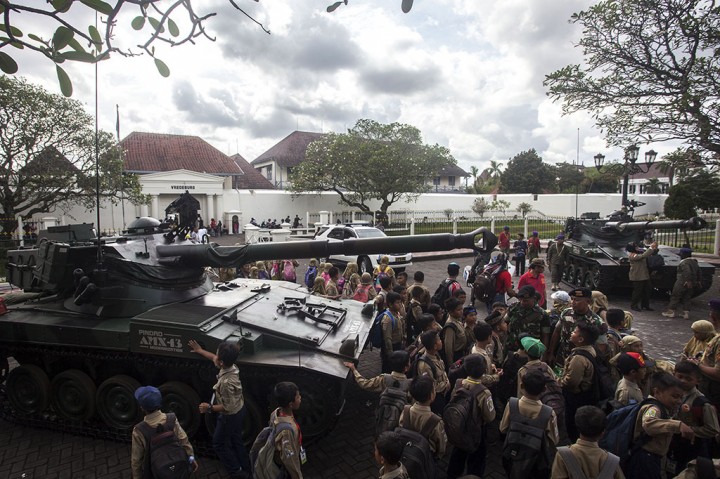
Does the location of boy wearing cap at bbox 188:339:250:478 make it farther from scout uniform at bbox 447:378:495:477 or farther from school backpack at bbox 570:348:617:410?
school backpack at bbox 570:348:617:410

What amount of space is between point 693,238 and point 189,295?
80.8 feet

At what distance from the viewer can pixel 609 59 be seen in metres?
13.6

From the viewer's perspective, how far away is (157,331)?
4.55m

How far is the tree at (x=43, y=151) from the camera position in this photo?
1681 centimetres

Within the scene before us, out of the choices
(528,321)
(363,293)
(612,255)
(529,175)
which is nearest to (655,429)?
(528,321)

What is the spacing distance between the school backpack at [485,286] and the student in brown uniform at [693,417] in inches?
169

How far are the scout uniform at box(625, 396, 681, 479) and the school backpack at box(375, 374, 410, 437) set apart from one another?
1689 mm

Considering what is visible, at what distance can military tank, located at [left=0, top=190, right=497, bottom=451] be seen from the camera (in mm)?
4488

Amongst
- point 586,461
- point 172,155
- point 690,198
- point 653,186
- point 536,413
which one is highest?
point 172,155

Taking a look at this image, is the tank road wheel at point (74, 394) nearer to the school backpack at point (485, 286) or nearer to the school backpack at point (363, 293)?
the school backpack at point (363, 293)

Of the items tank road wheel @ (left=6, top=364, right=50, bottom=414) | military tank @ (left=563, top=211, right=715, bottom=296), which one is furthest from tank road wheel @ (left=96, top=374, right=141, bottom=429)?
military tank @ (left=563, top=211, right=715, bottom=296)

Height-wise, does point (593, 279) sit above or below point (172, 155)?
below

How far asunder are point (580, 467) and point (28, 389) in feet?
19.6

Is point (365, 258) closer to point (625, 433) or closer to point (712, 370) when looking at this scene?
point (712, 370)
